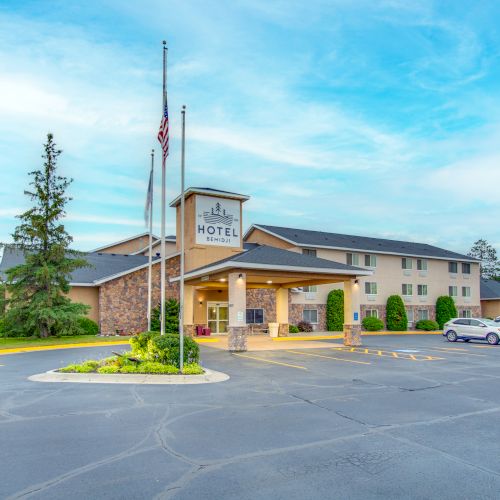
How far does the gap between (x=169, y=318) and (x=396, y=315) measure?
68.0ft

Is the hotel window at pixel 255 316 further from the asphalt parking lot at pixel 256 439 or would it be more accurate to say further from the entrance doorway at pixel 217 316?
the asphalt parking lot at pixel 256 439

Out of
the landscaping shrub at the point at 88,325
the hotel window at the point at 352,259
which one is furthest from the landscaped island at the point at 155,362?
the hotel window at the point at 352,259

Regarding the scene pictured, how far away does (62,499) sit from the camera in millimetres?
4492

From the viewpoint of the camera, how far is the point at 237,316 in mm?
20406

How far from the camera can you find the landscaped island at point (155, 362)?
40.8ft

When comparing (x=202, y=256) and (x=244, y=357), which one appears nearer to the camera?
(x=244, y=357)

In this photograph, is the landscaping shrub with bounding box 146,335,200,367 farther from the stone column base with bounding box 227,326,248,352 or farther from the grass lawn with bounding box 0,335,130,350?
the grass lawn with bounding box 0,335,130,350

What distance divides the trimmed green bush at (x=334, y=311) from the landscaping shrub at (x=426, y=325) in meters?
8.40

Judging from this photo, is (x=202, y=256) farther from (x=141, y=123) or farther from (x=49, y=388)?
(x=49, y=388)

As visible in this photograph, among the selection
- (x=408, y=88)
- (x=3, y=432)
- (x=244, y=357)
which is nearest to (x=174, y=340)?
(x=244, y=357)

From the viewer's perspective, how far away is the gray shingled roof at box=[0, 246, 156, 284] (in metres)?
29.4

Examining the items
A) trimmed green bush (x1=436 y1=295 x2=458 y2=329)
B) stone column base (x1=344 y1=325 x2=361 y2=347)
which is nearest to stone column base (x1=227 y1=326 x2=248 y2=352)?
stone column base (x1=344 y1=325 x2=361 y2=347)

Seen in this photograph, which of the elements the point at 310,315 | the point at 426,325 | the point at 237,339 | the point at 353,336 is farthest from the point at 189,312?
the point at 426,325

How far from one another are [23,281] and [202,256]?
10405mm
